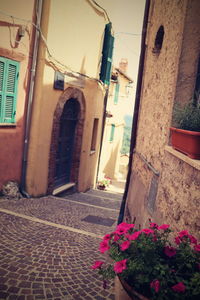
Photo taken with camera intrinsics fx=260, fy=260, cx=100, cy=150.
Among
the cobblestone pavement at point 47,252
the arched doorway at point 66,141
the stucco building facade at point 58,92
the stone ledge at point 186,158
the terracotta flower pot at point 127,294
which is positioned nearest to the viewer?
the terracotta flower pot at point 127,294

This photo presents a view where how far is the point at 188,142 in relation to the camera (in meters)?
2.84

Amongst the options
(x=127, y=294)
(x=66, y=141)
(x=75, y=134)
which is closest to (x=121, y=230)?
(x=127, y=294)

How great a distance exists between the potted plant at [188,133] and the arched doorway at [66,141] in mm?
6289

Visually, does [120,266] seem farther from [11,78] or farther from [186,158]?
[11,78]

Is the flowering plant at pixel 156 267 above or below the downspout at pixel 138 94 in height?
below

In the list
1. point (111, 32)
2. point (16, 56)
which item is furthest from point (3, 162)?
point (111, 32)

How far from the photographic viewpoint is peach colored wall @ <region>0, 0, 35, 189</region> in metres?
6.29

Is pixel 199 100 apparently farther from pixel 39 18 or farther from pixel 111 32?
pixel 111 32

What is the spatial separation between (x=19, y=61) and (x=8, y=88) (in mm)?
787

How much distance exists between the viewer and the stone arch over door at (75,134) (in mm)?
8320

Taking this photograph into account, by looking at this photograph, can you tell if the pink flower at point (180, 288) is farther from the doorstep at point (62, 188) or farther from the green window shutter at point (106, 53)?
the green window shutter at point (106, 53)

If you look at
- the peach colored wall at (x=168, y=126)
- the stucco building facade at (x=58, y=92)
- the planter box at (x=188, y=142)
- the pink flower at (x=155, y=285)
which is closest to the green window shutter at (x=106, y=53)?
the stucco building facade at (x=58, y=92)

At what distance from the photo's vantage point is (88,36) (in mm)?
9617

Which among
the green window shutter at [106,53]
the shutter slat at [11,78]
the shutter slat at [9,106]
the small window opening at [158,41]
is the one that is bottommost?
the shutter slat at [9,106]
